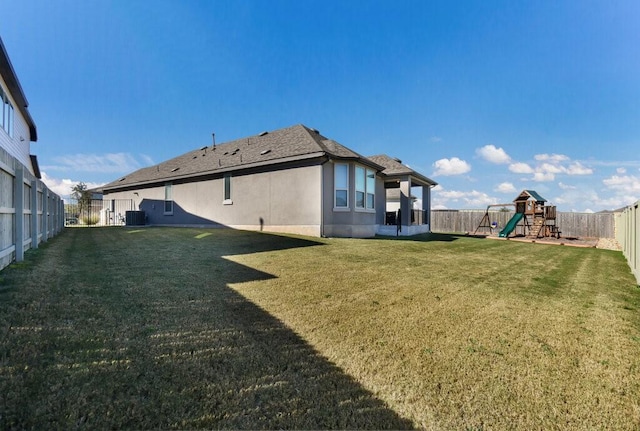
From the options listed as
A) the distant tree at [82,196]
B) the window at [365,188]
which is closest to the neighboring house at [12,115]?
the distant tree at [82,196]

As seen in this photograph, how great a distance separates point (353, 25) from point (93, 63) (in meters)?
12.7

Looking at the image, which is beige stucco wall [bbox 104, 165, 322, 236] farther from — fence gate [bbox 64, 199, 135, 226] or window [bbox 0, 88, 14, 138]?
window [bbox 0, 88, 14, 138]

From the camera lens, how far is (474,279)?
5699 mm

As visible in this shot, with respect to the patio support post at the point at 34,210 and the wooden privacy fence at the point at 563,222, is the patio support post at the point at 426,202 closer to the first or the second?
the wooden privacy fence at the point at 563,222

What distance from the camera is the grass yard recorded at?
186 cm

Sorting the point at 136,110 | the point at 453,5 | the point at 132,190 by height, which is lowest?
the point at 132,190

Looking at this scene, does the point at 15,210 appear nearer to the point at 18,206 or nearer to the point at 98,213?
the point at 18,206

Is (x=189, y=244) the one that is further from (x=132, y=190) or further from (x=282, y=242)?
(x=132, y=190)

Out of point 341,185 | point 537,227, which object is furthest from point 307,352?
point 537,227

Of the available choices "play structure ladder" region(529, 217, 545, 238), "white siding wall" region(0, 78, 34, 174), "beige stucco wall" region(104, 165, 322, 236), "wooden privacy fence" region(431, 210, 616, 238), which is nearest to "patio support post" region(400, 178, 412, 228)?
"beige stucco wall" region(104, 165, 322, 236)

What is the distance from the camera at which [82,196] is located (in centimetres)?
2734

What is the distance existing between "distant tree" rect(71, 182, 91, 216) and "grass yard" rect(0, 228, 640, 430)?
79.3 feet

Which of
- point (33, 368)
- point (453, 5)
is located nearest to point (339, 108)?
point (453, 5)

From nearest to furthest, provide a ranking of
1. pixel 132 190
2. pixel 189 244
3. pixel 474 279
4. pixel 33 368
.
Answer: pixel 33 368 → pixel 474 279 → pixel 189 244 → pixel 132 190
